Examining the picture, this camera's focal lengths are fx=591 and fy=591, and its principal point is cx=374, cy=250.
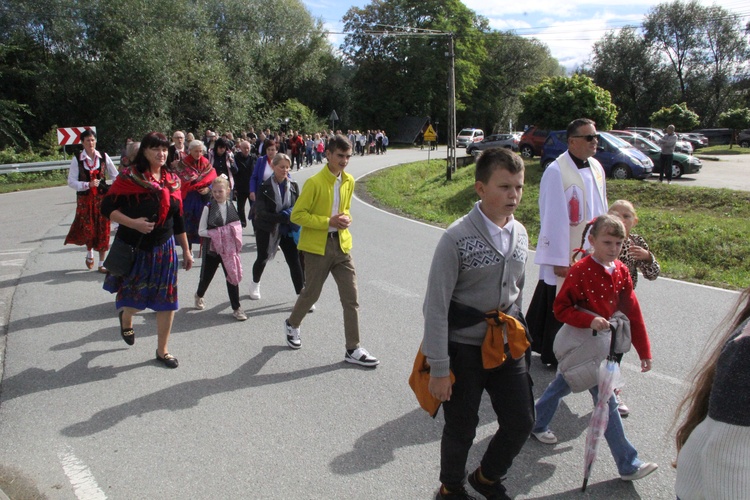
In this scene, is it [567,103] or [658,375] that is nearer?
[658,375]

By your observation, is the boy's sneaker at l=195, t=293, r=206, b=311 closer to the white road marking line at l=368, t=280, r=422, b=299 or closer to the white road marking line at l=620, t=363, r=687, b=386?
the white road marking line at l=368, t=280, r=422, b=299

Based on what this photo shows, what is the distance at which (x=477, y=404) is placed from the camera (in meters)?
2.85

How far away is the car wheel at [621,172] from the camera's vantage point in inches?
725

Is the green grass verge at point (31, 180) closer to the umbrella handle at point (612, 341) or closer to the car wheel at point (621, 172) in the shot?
the car wheel at point (621, 172)

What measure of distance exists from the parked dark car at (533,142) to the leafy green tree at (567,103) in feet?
3.82

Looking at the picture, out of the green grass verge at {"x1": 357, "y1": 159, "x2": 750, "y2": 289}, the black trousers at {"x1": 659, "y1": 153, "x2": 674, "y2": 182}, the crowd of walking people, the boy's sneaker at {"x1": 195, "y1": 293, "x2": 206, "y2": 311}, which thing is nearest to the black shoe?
the crowd of walking people

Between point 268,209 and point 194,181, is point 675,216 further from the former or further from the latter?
point 194,181

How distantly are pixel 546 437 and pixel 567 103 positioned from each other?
21.4 meters

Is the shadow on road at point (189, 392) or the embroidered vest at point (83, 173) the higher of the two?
the embroidered vest at point (83, 173)

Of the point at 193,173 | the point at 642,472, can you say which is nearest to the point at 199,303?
the point at 193,173

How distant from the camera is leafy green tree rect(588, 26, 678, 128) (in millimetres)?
55906

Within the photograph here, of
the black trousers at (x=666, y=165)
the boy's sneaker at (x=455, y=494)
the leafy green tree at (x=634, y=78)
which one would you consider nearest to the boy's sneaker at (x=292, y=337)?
the boy's sneaker at (x=455, y=494)

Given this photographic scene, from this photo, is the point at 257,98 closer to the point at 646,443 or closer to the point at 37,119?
the point at 37,119

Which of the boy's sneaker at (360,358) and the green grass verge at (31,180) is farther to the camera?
the green grass verge at (31,180)
